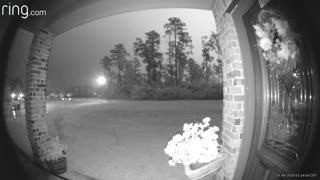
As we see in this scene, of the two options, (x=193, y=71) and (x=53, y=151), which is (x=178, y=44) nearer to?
(x=193, y=71)

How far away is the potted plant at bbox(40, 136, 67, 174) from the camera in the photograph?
114 inches

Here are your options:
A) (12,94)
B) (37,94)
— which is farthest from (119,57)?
(37,94)

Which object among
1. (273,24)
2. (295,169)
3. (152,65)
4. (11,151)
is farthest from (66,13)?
(152,65)

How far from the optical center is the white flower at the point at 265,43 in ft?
5.80

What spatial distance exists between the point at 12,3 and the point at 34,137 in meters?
2.38

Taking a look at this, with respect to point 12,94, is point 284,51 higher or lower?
higher

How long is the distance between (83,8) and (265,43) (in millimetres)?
2881

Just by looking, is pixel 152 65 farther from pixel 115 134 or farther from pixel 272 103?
pixel 272 103

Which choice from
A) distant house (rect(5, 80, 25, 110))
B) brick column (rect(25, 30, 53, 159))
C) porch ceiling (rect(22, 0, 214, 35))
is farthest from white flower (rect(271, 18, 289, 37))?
brick column (rect(25, 30, 53, 159))

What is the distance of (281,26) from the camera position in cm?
160

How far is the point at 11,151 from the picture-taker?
2.27 metres

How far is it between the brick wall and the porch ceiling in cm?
63

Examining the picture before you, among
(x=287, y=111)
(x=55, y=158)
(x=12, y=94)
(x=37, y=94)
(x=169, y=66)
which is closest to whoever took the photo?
(x=287, y=111)

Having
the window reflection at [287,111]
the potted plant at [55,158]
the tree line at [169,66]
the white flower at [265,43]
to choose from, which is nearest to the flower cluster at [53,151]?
the potted plant at [55,158]
